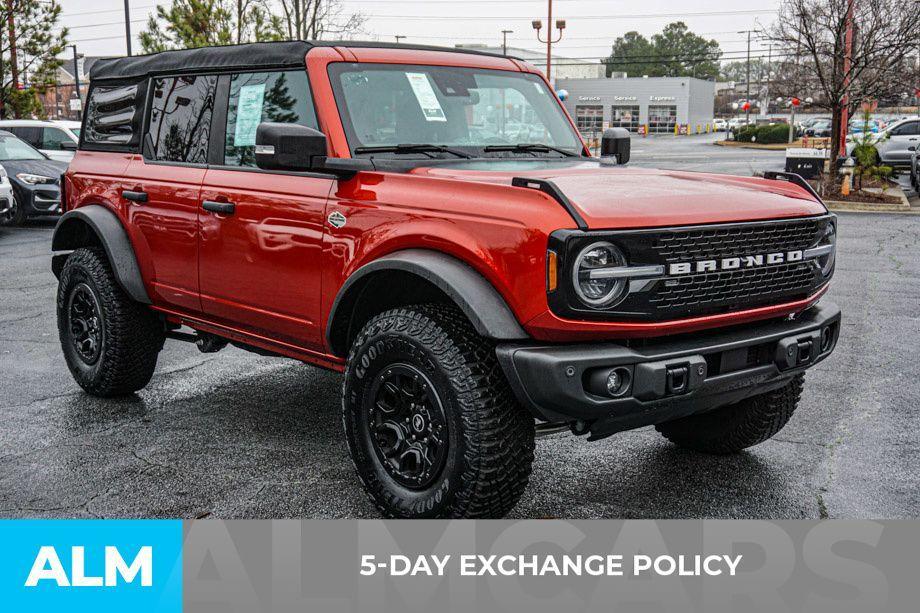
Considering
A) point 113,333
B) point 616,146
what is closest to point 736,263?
point 616,146

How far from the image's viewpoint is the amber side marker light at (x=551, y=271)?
335 centimetres

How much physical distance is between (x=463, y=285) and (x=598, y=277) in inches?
19.9

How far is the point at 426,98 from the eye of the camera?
184 inches

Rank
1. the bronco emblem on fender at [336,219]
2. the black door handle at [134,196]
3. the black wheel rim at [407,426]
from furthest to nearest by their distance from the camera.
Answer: the black door handle at [134,196], the bronco emblem on fender at [336,219], the black wheel rim at [407,426]

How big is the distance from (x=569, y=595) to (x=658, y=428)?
194 centimetres

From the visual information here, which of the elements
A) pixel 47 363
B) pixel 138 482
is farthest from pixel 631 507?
pixel 47 363

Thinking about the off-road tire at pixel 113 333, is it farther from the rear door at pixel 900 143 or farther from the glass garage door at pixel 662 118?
the glass garage door at pixel 662 118

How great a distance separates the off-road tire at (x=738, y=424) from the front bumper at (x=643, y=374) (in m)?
0.80

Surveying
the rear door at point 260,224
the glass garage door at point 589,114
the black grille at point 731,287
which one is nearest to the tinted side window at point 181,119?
the rear door at point 260,224

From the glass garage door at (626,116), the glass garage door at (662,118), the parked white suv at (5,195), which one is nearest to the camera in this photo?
the parked white suv at (5,195)

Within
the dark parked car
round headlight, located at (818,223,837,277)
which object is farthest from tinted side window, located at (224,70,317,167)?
the dark parked car

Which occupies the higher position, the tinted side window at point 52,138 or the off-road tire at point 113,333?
the tinted side window at point 52,138

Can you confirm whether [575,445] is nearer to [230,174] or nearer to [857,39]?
[230,174]

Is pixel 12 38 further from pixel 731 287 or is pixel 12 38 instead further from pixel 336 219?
pixel 731 287
